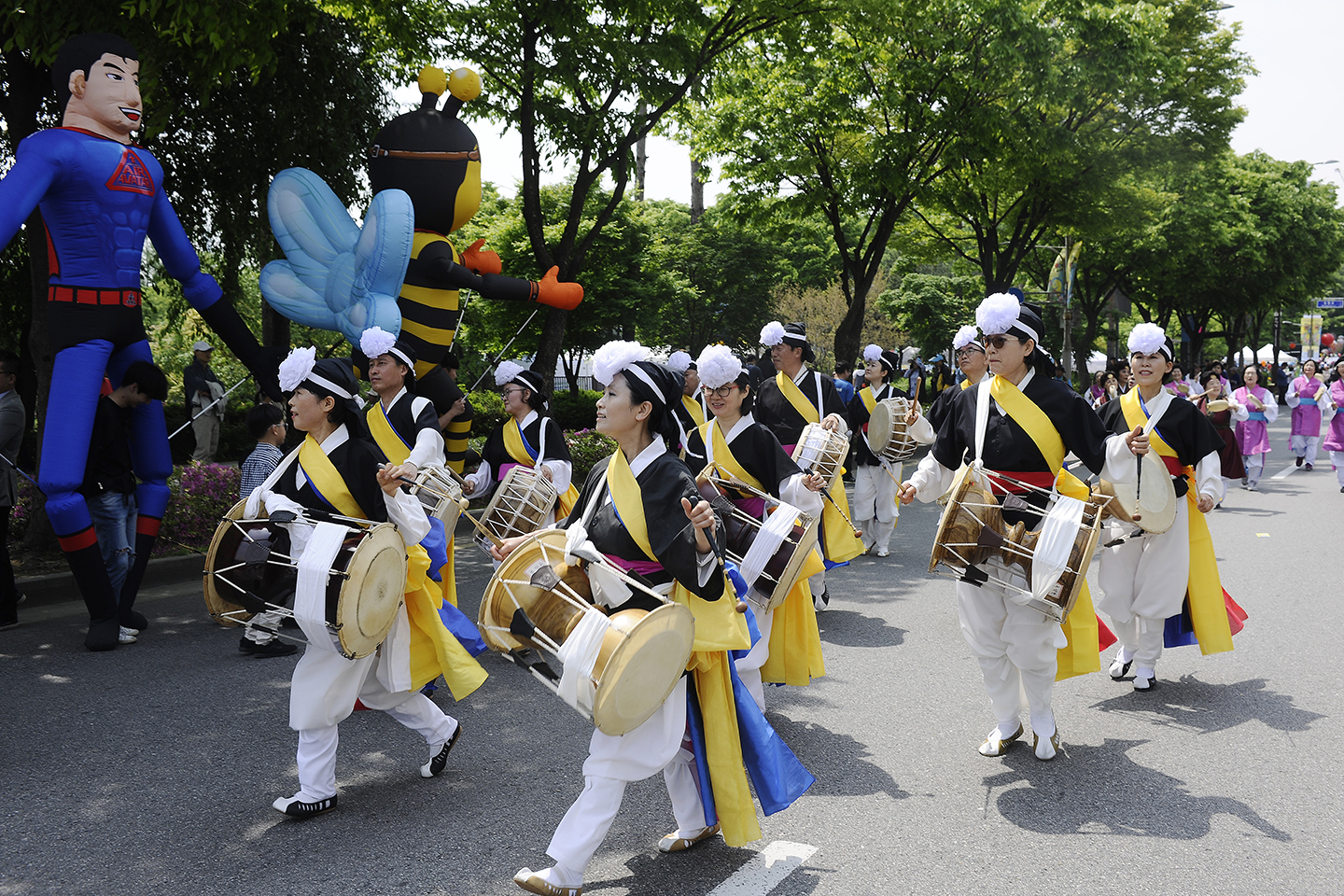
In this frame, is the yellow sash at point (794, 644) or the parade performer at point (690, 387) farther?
the parade performer at point (690, 387)

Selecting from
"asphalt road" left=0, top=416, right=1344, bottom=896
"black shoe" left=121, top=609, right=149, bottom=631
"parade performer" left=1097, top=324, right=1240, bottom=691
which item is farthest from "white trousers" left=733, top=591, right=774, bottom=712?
"black shoe" left=121, top=609, right=149, bottom=631

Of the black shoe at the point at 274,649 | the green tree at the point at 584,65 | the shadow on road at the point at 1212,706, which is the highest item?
the green tree at the point at 584,65

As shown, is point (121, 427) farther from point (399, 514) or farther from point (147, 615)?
point (399, 514)

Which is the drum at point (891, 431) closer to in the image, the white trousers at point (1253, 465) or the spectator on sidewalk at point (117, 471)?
the spectator on sidewalk at point (117, 471)

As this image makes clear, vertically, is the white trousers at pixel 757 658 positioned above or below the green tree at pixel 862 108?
below

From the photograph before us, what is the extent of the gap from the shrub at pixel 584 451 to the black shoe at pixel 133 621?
21.9 feet

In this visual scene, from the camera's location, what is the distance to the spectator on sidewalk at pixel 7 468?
6.54 m

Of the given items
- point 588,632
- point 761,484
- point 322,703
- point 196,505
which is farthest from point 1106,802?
point 196,505

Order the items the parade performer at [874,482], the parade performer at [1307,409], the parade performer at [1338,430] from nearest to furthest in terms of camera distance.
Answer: the parade performer at [874,482] < the parade performer at [1338,430] < the parade performer at [1307,409]

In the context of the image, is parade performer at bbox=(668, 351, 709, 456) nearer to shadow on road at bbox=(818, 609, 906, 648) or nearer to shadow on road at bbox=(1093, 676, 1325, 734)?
shadow on road at bbox=(818, 609, 906, 648)

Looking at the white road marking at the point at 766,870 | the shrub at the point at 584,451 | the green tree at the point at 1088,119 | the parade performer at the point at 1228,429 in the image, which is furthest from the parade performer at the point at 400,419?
the green tree at the point at 1088,119

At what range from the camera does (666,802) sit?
406cm

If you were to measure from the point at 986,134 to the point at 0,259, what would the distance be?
13.2m

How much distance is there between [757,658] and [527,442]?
8.33 feet
